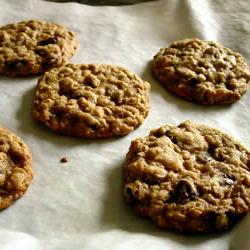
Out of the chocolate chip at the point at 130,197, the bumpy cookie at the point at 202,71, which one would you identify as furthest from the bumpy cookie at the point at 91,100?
the chocolate chip at the point at 130,197

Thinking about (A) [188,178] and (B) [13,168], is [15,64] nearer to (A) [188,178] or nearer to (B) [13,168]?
(B) [13,168]

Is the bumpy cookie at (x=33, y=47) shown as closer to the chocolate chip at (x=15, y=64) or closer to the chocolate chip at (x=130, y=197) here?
the chocolate chip at (x=15, y=64)

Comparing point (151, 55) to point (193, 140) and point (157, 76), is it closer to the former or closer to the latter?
point (157, 76)

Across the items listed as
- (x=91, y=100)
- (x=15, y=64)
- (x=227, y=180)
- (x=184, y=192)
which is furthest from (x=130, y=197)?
(x=15, y=64)

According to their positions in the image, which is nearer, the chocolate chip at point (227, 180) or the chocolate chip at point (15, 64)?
the chocolate chip at point (227, 180)

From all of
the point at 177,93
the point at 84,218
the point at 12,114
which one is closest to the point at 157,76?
the point at 177,93

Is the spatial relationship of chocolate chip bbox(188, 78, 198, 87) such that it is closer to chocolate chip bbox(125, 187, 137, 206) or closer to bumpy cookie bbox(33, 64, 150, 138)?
bumpy cookie bbox(33, 64, 150, 138)
